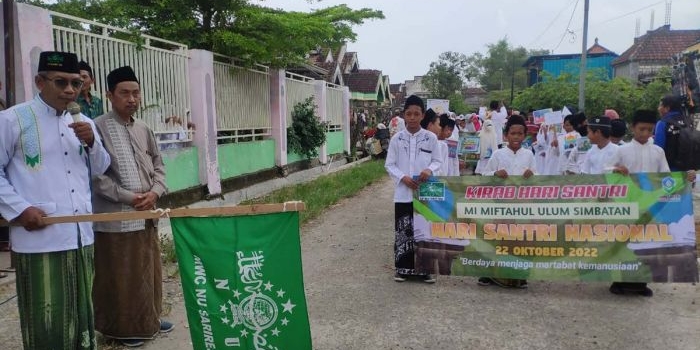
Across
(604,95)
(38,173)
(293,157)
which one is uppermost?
(604,95)

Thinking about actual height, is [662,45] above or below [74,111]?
above

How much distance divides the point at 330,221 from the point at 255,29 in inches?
165

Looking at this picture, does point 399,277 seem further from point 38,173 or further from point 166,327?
point 38,173

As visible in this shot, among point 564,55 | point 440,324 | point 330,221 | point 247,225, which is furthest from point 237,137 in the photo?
point 564,55

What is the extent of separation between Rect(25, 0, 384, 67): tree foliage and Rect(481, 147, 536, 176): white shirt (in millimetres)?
5846

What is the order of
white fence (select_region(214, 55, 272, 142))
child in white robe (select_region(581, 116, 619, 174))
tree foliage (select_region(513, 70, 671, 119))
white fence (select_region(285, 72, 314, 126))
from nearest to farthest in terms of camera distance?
1. child in white robe (select_region(581, 116, 619, 174))
2. white fence (select_region(214, 55, 272, 142))
3. white fence (select_region(285, 72, 314, 126))
4. tree foliage (select_region(513, 70, 671, 119))

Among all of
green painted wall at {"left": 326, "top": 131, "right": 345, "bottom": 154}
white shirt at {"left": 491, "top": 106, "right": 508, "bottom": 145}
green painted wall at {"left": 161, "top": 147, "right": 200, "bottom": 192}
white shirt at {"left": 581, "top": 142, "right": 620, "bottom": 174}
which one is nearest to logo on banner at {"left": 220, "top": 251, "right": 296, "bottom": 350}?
white shirt at {"left": 581, "top": 142, "right": 620, "bottom": 174}

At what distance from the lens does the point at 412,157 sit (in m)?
4.95

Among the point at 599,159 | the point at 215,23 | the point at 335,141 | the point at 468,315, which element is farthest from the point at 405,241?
the point at 335,141

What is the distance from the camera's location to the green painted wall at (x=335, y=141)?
16516 millimetres

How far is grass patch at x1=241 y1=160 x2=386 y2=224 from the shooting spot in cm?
882

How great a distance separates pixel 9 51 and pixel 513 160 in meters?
4.91

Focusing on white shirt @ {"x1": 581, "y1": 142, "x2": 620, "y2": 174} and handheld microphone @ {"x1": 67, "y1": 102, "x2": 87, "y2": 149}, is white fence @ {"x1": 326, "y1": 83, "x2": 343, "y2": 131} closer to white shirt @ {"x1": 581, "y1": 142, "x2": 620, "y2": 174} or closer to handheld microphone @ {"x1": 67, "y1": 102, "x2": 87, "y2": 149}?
white shirt @ {"x1": 581, "y1": 142, "x2": 620, "y2": 174}

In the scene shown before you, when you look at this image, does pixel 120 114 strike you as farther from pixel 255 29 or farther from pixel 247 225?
pixel 255 29
